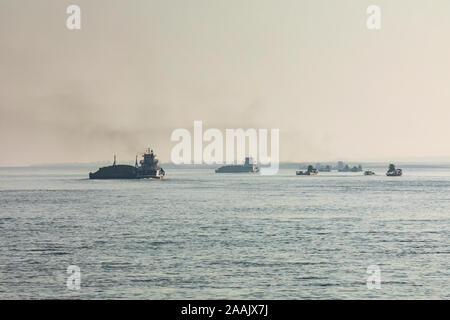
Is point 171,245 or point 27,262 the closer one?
point 27,262

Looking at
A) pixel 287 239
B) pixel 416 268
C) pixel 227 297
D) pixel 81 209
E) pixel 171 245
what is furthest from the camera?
pixel 81 209

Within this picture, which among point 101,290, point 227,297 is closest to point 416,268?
point 227,297

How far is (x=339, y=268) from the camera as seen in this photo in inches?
1606

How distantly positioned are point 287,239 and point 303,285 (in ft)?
67.3

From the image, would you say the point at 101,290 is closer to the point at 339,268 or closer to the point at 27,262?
the point at 27,262

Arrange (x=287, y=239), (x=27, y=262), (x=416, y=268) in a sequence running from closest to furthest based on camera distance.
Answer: (x=416, y=268) < (x=27, y=262) < (x=287, y=239)
